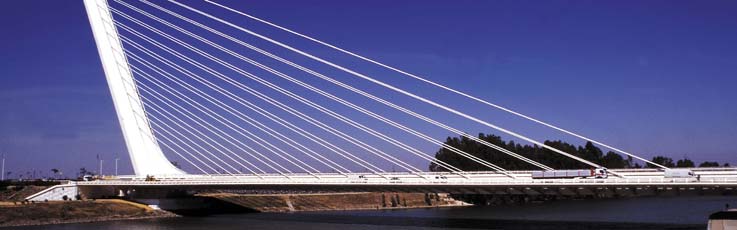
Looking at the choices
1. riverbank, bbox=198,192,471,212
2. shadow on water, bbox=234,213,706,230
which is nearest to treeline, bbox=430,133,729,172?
riverbank, bbox=198,192,471,212

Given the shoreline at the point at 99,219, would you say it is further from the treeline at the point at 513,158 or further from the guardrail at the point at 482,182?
the treeline at the point at 513,158

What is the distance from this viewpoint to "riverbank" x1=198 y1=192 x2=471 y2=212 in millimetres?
64375

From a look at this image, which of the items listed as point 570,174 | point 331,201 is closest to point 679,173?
point 570,174

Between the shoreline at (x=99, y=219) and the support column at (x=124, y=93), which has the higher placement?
the support column at (x=124, y=93)

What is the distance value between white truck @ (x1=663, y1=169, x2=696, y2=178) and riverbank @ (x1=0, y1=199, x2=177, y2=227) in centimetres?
3357

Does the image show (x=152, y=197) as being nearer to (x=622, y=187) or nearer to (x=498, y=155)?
Result: (x=622, y=187)

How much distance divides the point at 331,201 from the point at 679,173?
41.6m

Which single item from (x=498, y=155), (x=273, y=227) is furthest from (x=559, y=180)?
(x=498, y=155)

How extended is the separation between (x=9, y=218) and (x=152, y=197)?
1167 centimetres

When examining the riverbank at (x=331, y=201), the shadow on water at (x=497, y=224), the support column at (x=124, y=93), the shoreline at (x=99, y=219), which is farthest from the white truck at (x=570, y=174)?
the riverbank at (x=331, y=201)

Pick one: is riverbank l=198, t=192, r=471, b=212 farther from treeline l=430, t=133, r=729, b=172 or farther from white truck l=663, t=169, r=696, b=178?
white truck l=663, t=169, r=696, b=178

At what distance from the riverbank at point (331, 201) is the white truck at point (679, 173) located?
37.4 meters

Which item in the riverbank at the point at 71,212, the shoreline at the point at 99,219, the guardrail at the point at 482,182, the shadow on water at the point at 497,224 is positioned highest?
the guardrail at the point at 482,182

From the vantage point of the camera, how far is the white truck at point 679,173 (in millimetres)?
31031
